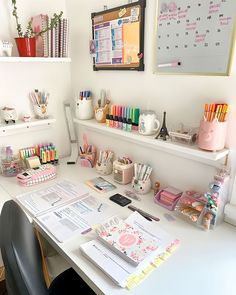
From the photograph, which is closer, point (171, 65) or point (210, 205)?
point (210, 205)

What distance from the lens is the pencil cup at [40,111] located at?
1.62 m

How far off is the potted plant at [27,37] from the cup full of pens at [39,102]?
0.27 m

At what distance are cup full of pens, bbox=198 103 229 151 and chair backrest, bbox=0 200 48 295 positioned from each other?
0.76 meters

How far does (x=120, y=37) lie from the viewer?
134 cm

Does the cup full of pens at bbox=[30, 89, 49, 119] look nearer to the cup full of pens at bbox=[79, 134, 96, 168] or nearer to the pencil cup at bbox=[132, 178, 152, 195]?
the cup full of pens at bbox=[79, 134, 96, 168]

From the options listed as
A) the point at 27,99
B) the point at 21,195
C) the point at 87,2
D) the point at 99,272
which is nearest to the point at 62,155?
the point at 27,99

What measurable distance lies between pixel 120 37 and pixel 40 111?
2.33 ft

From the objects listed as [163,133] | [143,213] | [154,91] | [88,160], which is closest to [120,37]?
[154,91]

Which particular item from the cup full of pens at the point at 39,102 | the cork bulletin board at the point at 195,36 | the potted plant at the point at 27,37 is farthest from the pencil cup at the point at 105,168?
the potted plant at the point at 27,37

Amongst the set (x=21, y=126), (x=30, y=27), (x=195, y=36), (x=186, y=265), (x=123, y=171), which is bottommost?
(x=186, y=265)

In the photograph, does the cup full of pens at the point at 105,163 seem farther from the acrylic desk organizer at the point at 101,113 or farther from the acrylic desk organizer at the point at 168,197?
the acrylic desk organizer at the point at 168,197

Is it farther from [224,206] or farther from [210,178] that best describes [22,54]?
[224,206]

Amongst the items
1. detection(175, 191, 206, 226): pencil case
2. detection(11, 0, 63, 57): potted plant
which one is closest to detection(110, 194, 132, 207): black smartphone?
detection(175, 191, 206, 226): pencil case

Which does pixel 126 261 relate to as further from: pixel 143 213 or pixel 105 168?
pixel 105 168
